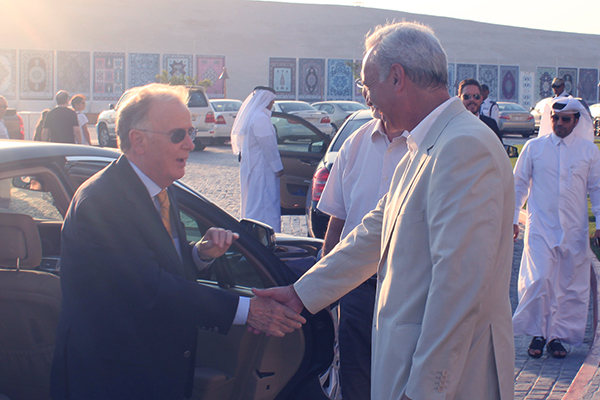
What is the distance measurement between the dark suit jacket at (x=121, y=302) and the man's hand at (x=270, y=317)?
32cm

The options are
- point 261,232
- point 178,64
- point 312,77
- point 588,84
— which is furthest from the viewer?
point 588,84

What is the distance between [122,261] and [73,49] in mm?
52071

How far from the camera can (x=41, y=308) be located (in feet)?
9.48

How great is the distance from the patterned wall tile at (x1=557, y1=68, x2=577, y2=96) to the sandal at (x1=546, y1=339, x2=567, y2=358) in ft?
197

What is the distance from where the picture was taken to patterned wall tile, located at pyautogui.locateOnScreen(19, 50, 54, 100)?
156ft

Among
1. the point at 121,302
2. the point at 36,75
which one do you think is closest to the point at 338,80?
the point at 36,75

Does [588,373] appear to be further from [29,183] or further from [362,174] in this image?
[29,183]

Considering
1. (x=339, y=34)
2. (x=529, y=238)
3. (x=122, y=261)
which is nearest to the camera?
(x=122, y=261)

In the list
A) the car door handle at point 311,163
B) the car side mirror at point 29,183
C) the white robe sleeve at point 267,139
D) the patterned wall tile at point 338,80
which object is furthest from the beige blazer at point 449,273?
the patterned wall tile at point 338,80

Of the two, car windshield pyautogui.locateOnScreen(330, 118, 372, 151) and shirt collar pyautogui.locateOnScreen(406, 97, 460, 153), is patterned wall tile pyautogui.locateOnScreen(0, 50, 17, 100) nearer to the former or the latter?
car windshield pyautogui.locateOnScreen(330, 118, 372, 151)

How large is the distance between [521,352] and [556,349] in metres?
0.25

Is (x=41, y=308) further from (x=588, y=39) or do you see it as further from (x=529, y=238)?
(x=588, y=39)

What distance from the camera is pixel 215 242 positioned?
2.72 m

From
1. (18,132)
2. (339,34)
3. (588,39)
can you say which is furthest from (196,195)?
(588,39)
